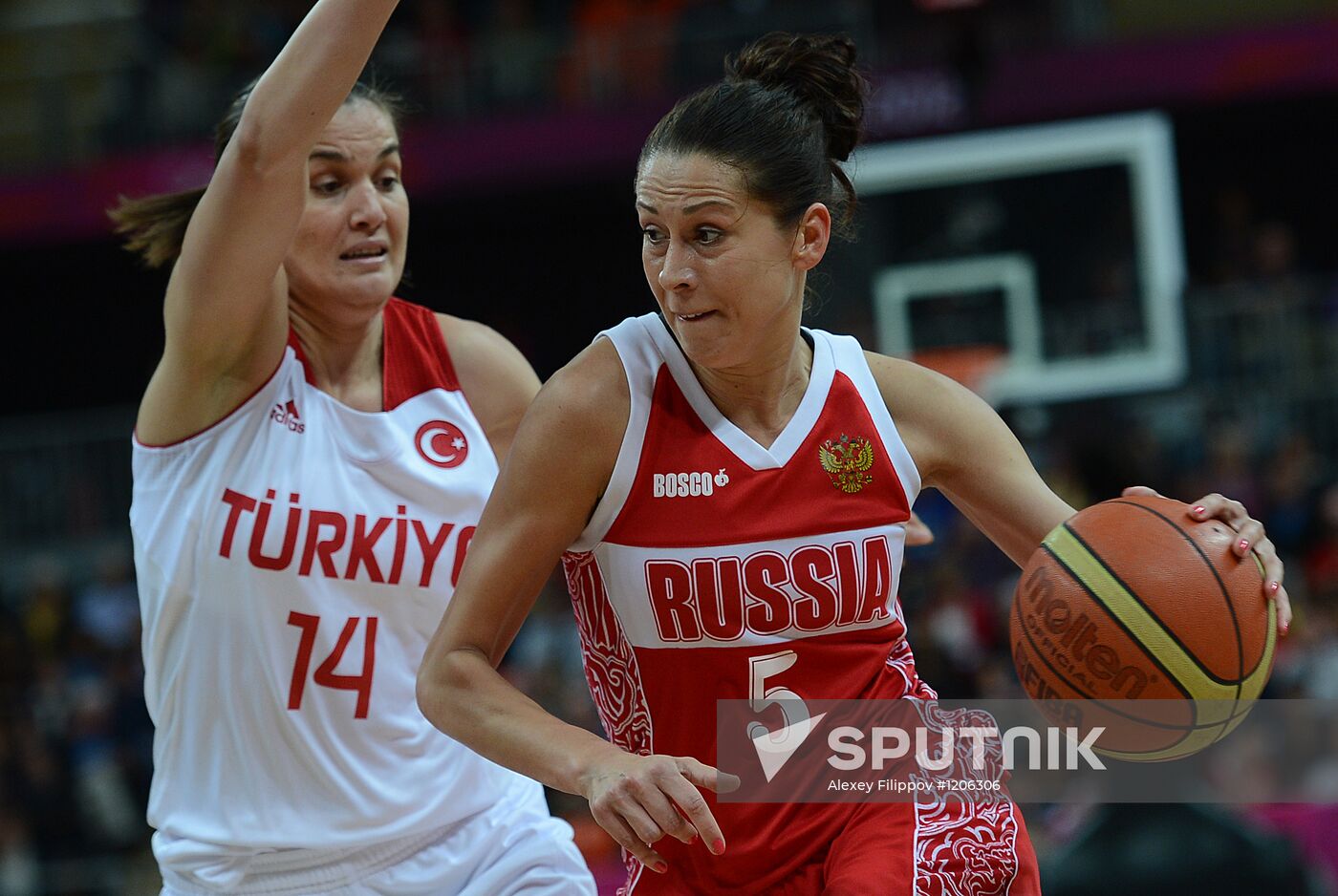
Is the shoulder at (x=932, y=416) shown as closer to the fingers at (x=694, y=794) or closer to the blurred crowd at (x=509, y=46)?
the fingers at (x=694, y=794)

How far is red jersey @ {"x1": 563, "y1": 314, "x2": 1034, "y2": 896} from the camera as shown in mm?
2627

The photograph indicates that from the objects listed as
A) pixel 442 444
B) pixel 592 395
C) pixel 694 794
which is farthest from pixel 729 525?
pixel 442 444

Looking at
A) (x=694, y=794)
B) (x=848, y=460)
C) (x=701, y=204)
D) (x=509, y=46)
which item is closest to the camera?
(x=694, y=794)

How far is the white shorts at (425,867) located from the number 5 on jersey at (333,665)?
0.92 ft

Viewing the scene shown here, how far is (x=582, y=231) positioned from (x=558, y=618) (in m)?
5.74

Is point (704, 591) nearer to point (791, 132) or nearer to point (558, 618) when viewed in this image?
point (791, 132)

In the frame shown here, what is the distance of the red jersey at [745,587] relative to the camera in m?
2.63

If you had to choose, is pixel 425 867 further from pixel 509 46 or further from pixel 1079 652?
pixel 509 46

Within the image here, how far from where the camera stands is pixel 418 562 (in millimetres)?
3074

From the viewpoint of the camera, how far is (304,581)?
3.01m

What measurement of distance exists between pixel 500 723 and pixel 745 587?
452 millimetres

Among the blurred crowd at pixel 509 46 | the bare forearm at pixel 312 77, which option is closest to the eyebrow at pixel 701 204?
the bare forearm at pixel 312 77

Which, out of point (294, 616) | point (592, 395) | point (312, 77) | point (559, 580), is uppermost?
point (312, 77)

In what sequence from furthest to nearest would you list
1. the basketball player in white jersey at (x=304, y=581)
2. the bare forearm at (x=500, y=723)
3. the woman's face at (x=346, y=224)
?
1. the woman's face at (x=346, y=224)
2. the basketball player in white jersey at (x=304, y=581)
3. the bare forearm at (x=500, y=723)
